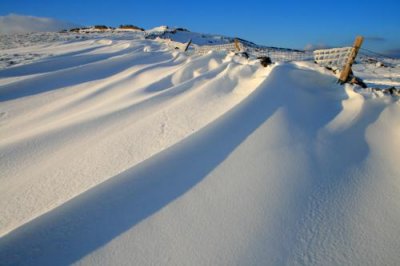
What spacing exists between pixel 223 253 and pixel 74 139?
2170 mm

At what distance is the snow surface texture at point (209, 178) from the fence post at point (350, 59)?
0.55 feet

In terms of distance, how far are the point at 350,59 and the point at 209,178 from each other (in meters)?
3.16

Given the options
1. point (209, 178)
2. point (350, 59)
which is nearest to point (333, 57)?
Result: point (350, 59)

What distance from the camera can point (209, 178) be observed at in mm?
2332

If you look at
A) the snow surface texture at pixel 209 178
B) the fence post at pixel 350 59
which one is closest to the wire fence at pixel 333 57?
the fence post at pixel 350 59

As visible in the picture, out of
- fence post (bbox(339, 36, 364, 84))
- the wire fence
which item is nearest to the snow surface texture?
fence post (bbox(339, 36, 364, 84))

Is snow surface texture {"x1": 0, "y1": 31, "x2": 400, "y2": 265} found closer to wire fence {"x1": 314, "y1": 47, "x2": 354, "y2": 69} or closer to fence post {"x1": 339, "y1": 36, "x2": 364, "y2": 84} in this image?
fence post {"x1": 339, "y1": 36, "x2": 364, "y2": 84}

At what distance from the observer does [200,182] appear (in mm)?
2285

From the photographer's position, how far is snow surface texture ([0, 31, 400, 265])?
1752 mm

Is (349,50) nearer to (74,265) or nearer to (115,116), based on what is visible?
(115,116)

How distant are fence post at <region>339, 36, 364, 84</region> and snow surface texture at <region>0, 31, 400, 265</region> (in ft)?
0.55

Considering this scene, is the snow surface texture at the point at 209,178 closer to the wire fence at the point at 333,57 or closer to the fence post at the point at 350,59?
the fence post at the point at 350,59

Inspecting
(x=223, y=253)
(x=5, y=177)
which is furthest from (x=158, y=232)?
(x=5, y=177)

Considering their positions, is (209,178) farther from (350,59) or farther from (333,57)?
(333,57)
